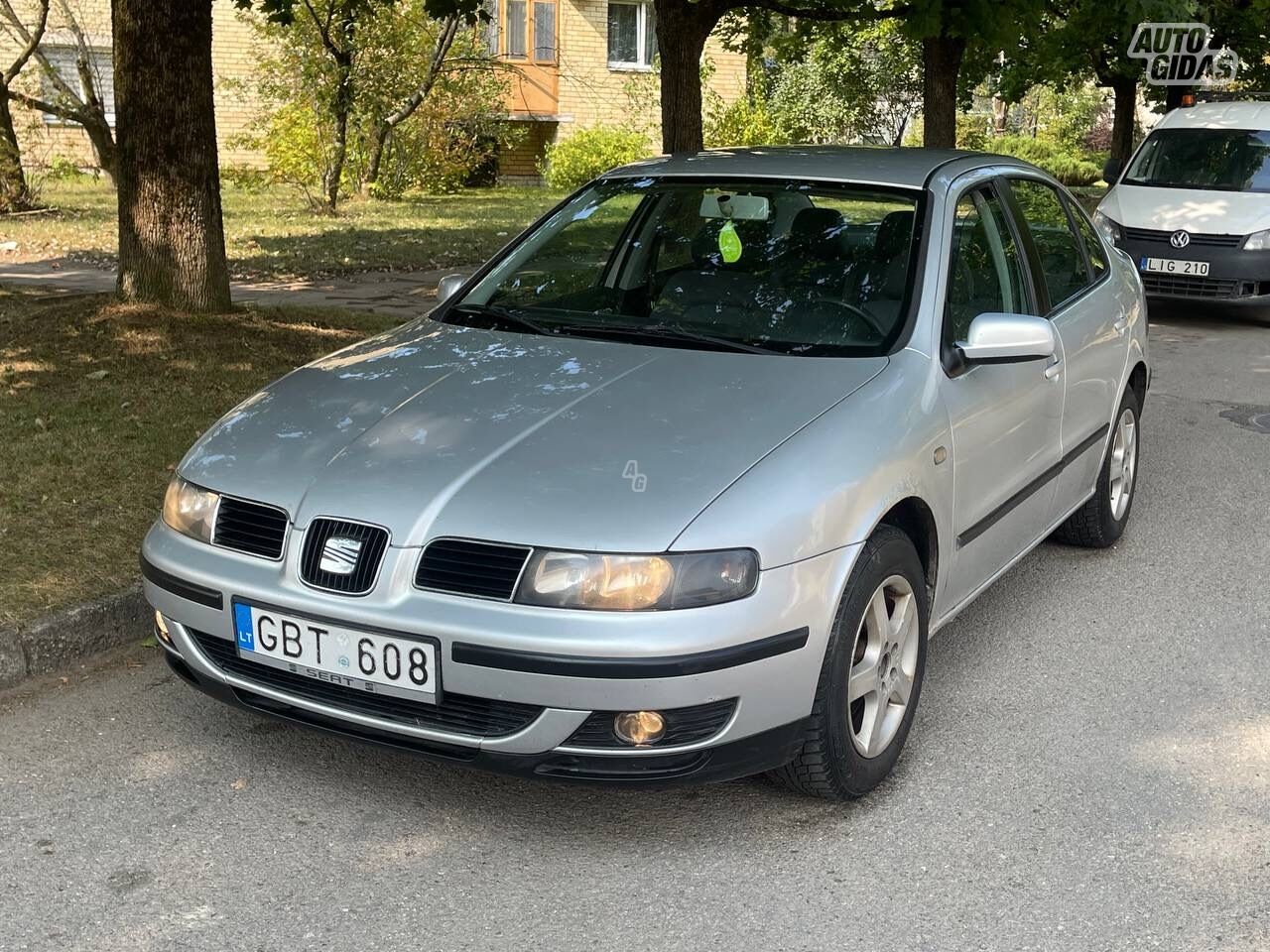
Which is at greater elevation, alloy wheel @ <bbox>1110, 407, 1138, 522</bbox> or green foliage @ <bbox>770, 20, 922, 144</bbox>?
green foliage @ <bbox>770, 20, 922, 144</bbox>

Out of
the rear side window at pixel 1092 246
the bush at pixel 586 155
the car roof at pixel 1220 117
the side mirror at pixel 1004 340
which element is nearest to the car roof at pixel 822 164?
the rear side window at pixel 1092 246

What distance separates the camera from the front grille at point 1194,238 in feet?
36.4

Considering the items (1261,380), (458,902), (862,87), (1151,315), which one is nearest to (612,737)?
(458,902)

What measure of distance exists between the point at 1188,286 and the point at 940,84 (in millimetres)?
5570

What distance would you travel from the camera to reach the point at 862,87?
104 feet

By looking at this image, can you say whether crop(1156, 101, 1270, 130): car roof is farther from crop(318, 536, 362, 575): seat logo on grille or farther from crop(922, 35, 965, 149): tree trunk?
crop(318, 536, 362, 575): seat logo on grille

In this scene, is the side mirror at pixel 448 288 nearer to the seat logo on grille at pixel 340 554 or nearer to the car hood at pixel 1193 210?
the seat logo on grille at pixel 340 554

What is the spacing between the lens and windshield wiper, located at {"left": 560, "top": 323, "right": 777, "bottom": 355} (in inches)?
162

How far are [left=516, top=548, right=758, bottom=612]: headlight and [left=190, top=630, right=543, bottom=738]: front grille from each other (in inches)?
10.6

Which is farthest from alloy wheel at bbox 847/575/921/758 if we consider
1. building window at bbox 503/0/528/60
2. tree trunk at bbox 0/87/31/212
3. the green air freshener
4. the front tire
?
building window at bbox 503/0/528/60

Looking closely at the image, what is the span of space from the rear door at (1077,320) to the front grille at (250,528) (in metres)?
2.82

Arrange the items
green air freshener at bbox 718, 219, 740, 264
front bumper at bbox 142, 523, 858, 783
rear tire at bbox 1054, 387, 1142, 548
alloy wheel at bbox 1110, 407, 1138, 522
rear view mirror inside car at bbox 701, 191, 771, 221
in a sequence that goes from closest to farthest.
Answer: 1. front bumper at bbox 142, 523, 858, 783
2. green air freshener at bbox 718, 219, 740, 264
3. rear view mirror inside car at bbox 701, 191, 771, 221
4. rear tire at bbox 1054, 387, 1142, 548
5. alloy wheel at bbox 1110, 407, 1138, 522

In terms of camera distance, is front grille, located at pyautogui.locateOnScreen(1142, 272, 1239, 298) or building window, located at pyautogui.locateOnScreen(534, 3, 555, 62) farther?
building window, located at pyautogui.locateOnScreen(534, 3, 555, 62)

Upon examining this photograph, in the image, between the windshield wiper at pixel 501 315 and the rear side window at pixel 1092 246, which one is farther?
the rear side window at pixel 1092 246
